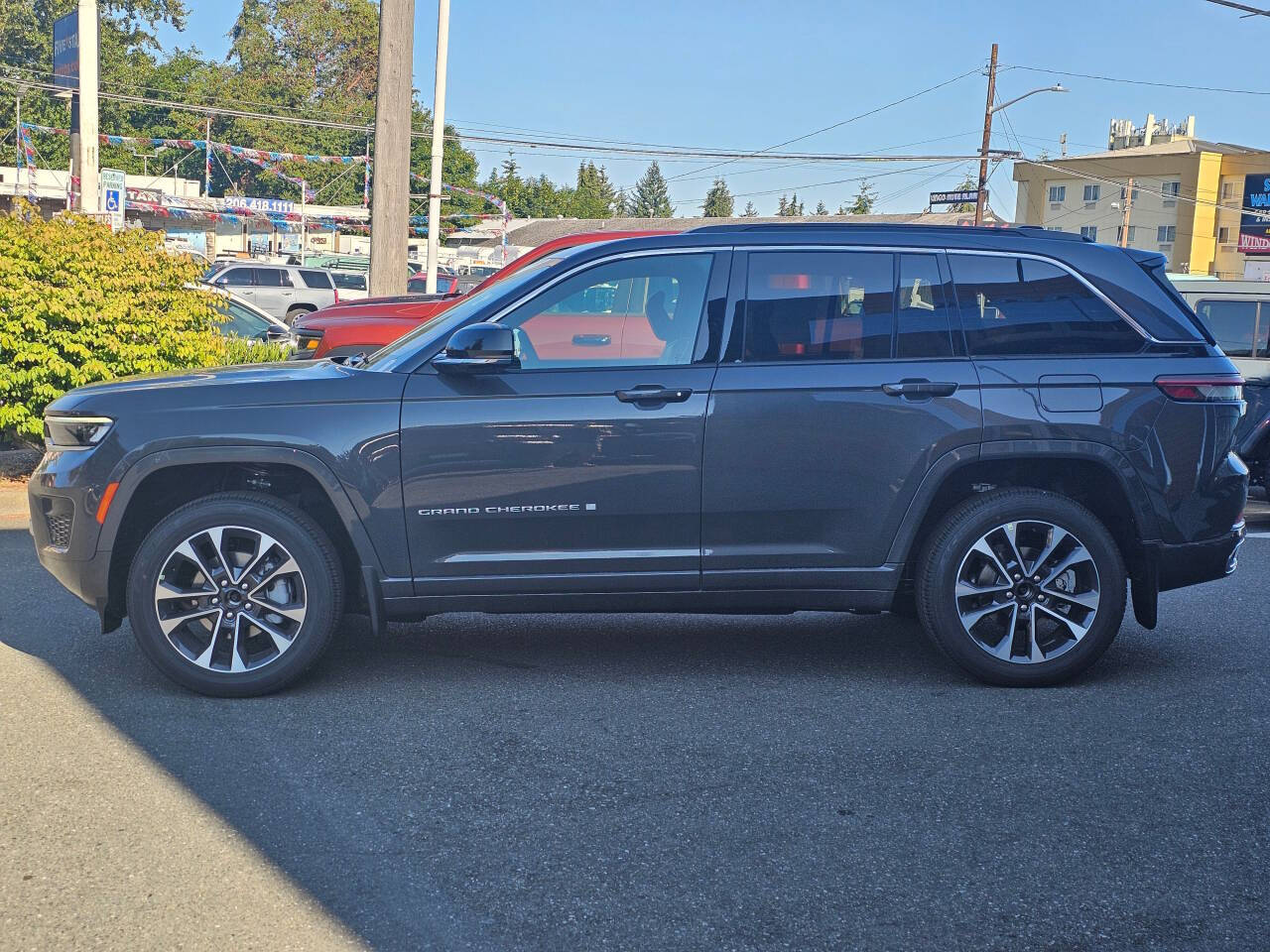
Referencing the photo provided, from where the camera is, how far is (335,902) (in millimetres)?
3623

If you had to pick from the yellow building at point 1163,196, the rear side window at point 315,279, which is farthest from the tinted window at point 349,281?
the yellow building at point 1163,196

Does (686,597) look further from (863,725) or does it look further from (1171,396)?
(1171,396)

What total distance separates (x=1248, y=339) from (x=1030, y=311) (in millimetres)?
7899

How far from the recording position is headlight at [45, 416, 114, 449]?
541 centimetres

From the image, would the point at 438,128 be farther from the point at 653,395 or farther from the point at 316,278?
the point at 653,395

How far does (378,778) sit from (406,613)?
1060 millimetres

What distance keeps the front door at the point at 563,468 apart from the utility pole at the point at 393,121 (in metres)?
9.03

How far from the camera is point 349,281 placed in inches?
1478

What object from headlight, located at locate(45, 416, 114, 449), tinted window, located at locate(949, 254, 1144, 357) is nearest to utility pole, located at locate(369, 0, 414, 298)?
headlight, located at locate(45, 416, 114, 449)

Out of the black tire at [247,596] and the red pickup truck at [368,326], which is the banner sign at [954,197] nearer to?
the red pickup truck at [368,326]

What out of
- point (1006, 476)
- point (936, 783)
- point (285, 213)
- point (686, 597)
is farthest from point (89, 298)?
point (285, 213)

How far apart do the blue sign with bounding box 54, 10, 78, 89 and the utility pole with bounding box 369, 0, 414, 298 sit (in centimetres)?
1019

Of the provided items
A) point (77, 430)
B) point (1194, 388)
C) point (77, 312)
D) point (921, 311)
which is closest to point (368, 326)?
point (77, 312)

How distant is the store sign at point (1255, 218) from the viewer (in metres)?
70.9
